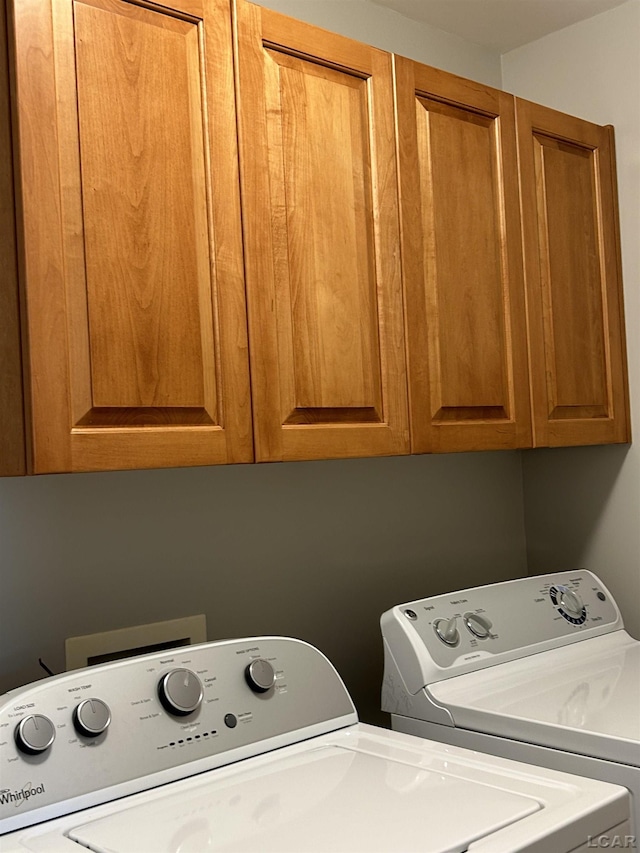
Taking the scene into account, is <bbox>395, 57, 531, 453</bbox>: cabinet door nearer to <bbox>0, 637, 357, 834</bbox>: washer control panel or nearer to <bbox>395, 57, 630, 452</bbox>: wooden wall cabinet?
<bbox>395, 57, 630, 452</bbox>: wooden wall cabinet

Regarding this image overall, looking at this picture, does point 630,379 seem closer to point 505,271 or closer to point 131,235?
point 505,271

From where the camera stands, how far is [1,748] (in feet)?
3.74

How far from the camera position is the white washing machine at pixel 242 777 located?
1072 millimetres

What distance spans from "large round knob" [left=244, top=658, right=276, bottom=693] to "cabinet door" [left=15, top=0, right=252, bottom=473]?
0.32 m

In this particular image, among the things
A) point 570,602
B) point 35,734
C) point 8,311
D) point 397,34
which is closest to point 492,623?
point 570,602

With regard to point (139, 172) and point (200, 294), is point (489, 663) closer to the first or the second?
point (200, 294)

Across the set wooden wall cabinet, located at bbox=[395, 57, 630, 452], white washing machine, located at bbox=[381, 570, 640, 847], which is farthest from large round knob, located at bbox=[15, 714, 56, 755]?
wooden wall cabinet, located at bbox=[395, 57, 630, 452]

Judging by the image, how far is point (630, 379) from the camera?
2.13m

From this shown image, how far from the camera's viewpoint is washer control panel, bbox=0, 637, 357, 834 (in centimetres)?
116

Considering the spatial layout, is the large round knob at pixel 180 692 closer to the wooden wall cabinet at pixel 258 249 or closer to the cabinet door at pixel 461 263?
the wooden wall cabinet at pixel 258 249

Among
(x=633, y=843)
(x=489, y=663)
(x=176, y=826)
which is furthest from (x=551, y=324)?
(x=176, y=826)

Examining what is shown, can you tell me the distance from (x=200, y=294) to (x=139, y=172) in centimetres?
19

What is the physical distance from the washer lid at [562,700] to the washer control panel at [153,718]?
0.22 m

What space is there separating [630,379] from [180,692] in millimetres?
1326
